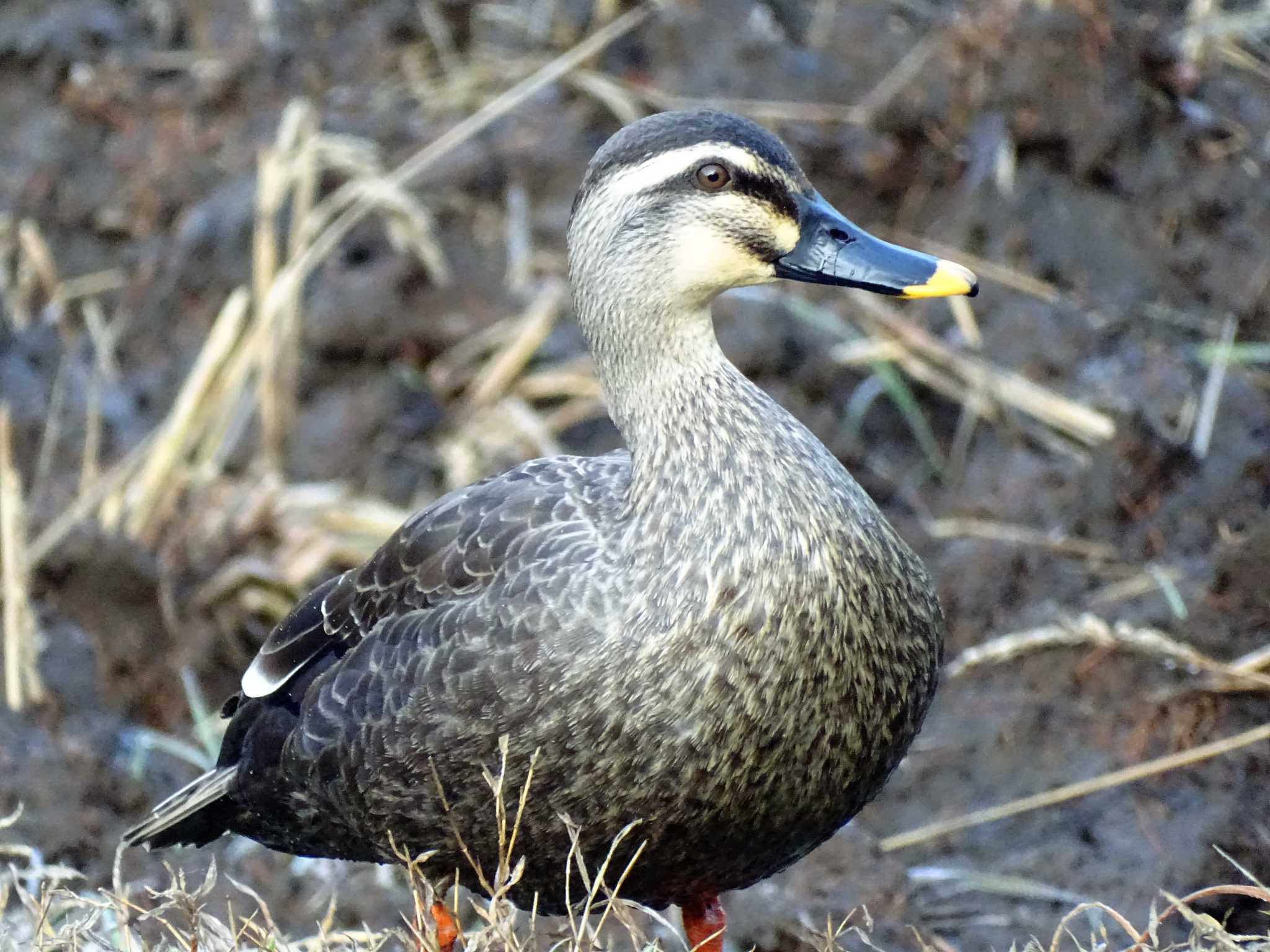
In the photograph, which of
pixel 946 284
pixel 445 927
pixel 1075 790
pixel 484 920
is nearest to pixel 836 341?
pixel 1075 790

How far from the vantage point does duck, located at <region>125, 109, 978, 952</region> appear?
3.29m

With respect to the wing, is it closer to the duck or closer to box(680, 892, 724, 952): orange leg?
the duck

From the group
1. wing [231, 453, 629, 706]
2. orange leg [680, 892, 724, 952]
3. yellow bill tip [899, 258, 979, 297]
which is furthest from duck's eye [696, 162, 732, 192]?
orange leg [680, 892, 724, 952]

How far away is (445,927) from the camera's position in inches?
144

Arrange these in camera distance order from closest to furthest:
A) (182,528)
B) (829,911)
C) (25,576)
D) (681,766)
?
(681,766)
(829,911)
(25,576)
(182,528)

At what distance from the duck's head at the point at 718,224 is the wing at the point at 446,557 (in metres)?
0.42

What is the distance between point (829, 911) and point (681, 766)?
1.20 metres

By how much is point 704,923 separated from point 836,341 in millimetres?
2905

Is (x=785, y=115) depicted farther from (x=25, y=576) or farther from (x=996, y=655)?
(x=25, y=576)

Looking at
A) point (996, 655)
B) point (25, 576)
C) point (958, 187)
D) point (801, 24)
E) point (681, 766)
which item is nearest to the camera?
point (681, 766)

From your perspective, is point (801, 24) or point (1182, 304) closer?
point (1182, 304)

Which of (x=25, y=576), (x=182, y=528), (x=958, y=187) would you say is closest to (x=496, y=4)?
(x=958, y=187)

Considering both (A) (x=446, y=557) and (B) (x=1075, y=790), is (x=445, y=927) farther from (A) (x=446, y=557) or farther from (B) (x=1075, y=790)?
(B) (x=1075, y=790)

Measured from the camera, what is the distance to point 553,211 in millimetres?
6859
